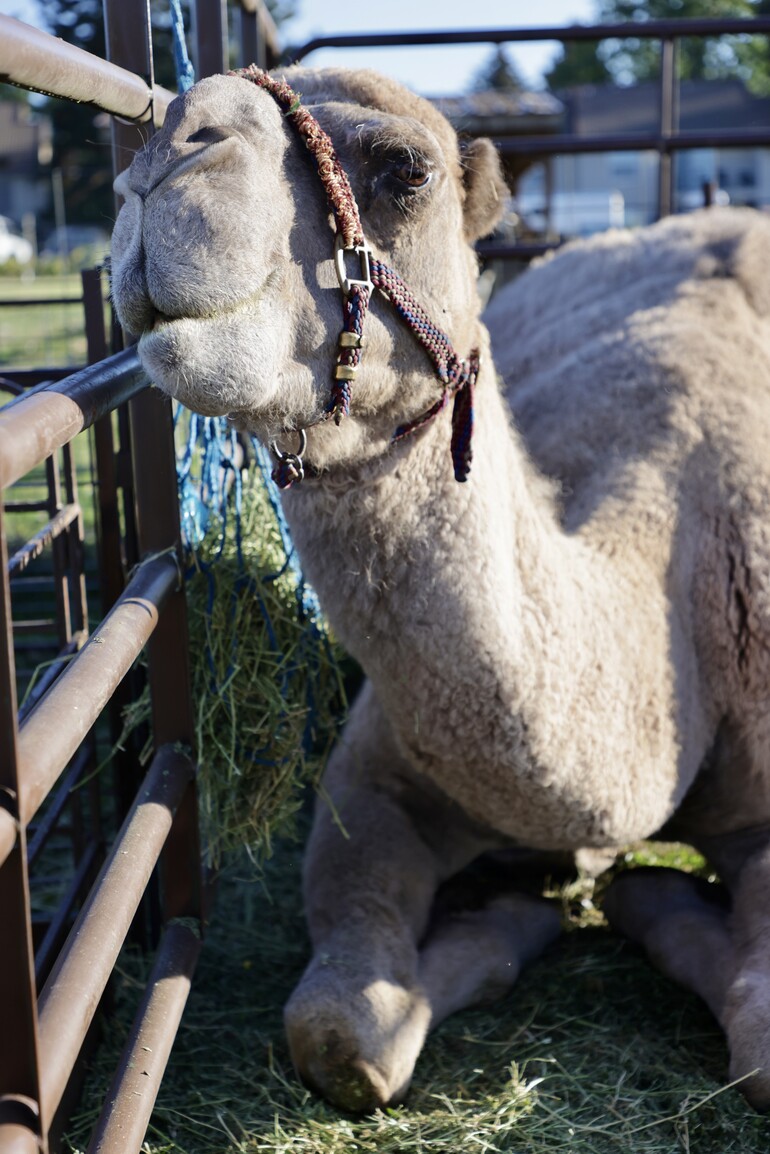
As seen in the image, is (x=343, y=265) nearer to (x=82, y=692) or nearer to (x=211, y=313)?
(x=211, y=313)

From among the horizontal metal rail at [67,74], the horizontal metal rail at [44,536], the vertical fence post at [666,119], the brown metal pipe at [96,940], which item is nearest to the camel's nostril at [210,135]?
the horizontal metal rail at [67,74]

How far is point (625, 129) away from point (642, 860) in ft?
153

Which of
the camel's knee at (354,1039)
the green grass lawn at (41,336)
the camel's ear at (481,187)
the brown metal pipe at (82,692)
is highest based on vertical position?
the camel's ear at (481,187)

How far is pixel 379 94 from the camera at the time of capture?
7.89ft

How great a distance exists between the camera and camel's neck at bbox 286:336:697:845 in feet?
8.22

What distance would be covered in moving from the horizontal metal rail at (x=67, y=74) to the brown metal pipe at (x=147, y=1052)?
1.53 metres

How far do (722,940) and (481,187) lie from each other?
184cm

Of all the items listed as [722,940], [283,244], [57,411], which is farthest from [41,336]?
[57,411]

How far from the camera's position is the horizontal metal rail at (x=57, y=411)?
1.54 m

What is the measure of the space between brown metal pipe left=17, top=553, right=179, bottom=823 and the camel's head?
0.40 m

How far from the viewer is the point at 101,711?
2.23m

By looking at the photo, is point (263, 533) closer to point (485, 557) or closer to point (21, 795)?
point (485, 557)

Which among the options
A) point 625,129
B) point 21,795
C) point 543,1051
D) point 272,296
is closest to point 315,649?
point 543,1051

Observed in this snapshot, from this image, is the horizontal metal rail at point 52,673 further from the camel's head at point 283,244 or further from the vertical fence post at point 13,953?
the vertical fence post at point 13,953
